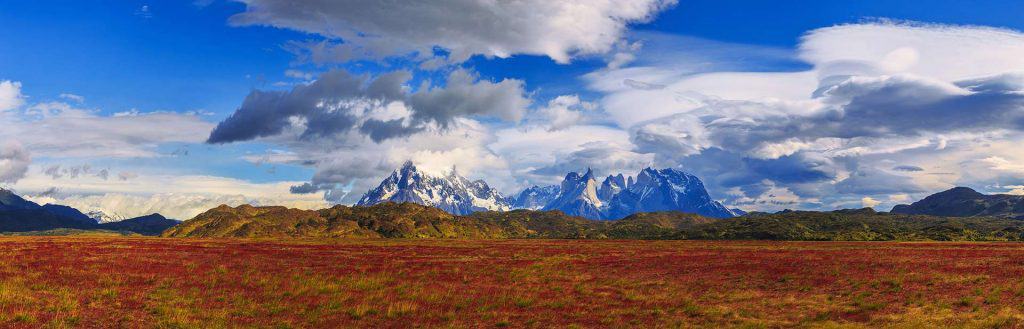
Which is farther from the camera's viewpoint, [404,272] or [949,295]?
[404,272]

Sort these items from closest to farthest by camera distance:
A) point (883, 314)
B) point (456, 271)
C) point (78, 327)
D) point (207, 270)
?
point (78, 327), point (883, 314), point (207, 270), point (456, 271)

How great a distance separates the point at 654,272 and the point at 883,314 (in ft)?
69.7

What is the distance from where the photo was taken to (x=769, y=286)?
35438 millimetres

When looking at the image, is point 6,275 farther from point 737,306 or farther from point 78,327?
point 737,306

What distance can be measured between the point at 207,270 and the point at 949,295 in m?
46.6

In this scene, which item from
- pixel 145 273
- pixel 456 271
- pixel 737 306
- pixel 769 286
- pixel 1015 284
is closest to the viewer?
pixel 737 306

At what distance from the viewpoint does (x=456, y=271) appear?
146ft

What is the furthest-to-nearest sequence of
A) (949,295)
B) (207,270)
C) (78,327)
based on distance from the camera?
(207,270) < (949,295) < (78,327)

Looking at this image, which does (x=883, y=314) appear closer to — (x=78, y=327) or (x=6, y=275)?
(x=78, y=327)

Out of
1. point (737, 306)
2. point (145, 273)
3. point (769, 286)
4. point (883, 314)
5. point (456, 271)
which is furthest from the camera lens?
point (456, 271)

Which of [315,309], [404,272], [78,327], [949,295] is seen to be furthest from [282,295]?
[949,295]

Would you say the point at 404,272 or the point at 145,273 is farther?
the point at 404,272

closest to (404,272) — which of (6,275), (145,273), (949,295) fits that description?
(145,273)

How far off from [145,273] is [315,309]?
20179 millimetres
